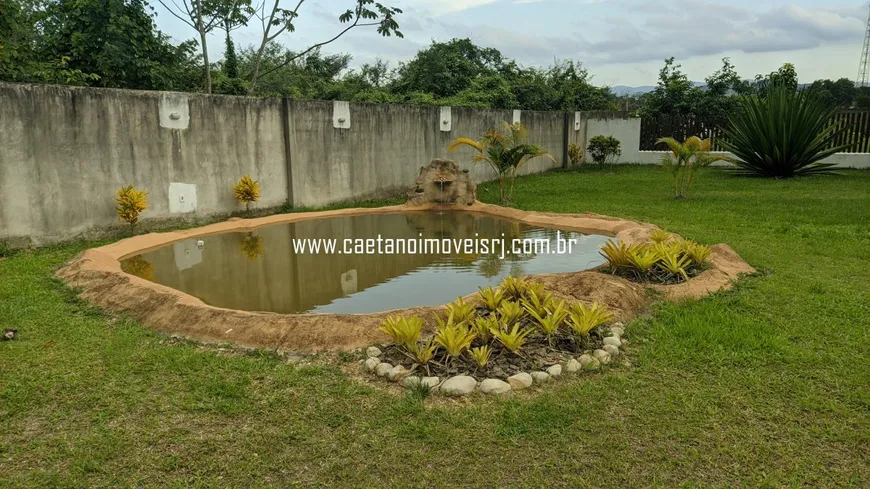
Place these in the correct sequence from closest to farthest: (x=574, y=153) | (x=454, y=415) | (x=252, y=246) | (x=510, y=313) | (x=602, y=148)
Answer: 1. (x=454, y=415)
2. (x=510, y=313)
3. (x=252, y=246)
4. (x=602, y=148)
5. (x=574, y=153)

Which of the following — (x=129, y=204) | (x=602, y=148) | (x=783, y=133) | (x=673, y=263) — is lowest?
(x=673, y=263)

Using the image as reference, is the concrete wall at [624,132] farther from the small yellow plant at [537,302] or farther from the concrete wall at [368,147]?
the small yellow plant at [537,302]

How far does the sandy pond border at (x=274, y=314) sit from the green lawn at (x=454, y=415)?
18 cm

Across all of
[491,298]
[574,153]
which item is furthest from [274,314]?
[574,153]

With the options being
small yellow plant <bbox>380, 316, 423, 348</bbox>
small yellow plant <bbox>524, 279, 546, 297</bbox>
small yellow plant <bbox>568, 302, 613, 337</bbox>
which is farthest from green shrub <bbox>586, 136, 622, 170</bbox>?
small yellow plant <bbox>380, 316, 423, 348</bbox>

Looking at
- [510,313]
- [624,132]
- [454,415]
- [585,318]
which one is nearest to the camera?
[454,415]

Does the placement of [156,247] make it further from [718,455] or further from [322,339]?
[718,455]

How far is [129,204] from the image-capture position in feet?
22.9

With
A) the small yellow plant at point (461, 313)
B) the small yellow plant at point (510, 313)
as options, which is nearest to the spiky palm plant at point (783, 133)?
the small yellow plant at point (510, 313)

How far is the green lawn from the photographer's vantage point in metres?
2.34

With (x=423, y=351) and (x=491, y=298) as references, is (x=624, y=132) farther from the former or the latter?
(x=423, y=351)

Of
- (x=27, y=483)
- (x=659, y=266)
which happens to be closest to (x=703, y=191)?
(x=659, y=266)

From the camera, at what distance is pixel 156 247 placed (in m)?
6.71

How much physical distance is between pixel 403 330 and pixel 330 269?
8.21 feet
